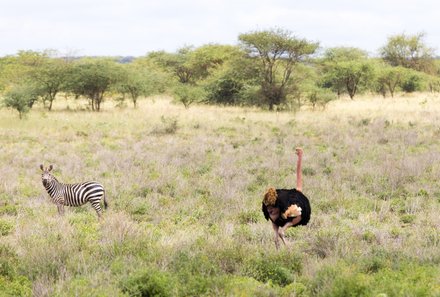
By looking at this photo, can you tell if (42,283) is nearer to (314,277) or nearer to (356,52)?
(314,277)

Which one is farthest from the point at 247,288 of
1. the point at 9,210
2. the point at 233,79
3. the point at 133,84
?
the point at 233,79

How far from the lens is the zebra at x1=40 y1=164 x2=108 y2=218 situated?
31.3 feet

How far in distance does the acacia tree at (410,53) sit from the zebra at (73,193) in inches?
2519

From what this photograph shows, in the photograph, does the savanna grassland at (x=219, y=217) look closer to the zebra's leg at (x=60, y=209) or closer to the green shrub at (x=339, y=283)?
the green shrub at (x=339, y=283)

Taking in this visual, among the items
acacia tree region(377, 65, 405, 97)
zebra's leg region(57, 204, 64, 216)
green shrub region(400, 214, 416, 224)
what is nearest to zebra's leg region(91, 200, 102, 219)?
zebra's leg region(57, 204, 64, 216)

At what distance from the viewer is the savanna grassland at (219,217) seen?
5824 millimetres

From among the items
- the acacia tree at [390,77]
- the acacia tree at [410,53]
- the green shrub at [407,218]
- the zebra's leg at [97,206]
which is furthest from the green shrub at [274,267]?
the acacia tree at [410,53]

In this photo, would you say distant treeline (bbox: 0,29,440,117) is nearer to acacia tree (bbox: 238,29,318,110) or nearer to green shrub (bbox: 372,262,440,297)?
acacia tree (bbox: 238,29,318,110)

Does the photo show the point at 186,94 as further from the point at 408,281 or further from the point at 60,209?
the point at 408,281

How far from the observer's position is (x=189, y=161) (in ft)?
51.8

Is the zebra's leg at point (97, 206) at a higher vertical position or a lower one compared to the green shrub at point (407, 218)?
higher

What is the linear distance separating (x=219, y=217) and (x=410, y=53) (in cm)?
6414

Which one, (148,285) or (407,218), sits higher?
(148,285)

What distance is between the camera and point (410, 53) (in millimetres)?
67500
